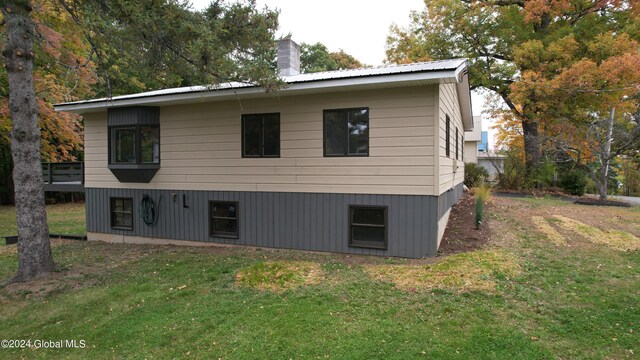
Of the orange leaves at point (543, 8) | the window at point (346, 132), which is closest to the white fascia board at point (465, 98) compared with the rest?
the window at point (346, 132)

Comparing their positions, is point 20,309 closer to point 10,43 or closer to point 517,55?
point 10,43

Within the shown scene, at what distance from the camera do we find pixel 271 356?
3.57 m

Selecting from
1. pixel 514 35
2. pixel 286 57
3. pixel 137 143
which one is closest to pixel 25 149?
pixel 137 143

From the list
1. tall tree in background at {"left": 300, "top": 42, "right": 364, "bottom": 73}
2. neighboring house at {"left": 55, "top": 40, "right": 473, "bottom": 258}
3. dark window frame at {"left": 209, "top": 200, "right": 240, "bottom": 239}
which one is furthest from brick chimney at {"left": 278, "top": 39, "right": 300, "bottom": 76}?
tall tree in background at {"left": 300, "top": 42, "right": 364, "bottom": 73}

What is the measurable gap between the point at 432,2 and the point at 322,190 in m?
16.9

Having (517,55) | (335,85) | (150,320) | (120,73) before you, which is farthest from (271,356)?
(517,55)

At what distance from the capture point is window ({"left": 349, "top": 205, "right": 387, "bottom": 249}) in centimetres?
688

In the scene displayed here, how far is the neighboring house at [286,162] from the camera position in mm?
6551

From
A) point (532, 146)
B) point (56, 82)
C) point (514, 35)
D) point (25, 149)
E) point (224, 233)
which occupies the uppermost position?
point (514, 35)

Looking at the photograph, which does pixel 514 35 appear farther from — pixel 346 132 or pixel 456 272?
pixel 456 272

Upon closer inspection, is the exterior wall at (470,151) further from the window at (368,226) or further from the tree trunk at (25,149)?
the tree trunk at (25,149)

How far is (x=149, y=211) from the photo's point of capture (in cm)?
912

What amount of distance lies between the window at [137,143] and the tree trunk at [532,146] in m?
17.2

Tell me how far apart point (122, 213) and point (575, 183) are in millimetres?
19999
